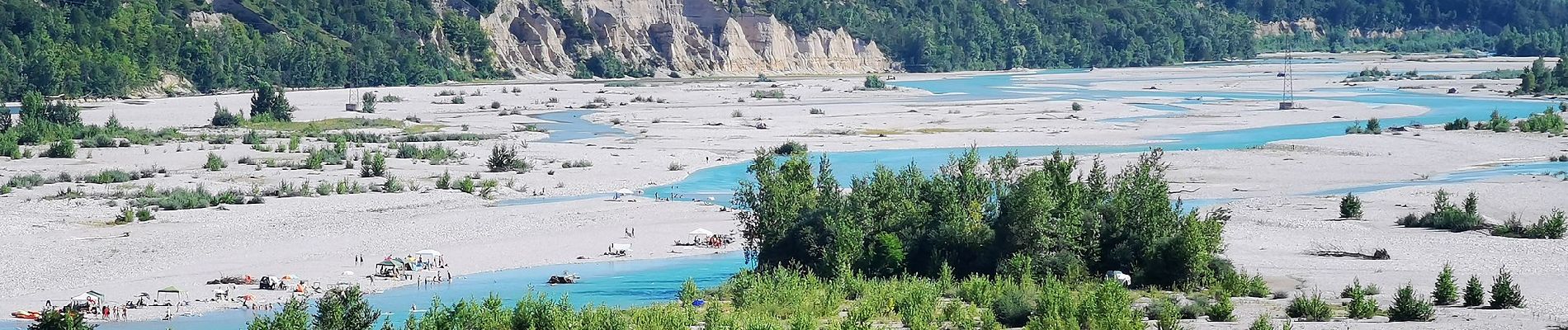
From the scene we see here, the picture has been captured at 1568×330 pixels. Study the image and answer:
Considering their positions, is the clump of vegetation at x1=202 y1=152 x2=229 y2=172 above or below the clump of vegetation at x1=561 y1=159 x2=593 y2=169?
above

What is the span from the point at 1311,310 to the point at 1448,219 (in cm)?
1159

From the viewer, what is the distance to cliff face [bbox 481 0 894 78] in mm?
117875

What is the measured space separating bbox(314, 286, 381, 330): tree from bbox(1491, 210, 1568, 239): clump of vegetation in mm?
19943

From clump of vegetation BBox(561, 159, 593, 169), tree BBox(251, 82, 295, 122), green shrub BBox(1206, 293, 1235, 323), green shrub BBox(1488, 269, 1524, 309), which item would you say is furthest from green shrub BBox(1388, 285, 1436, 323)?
tree BBox(251, 82, 295, 122)

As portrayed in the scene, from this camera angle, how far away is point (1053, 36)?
171250mm

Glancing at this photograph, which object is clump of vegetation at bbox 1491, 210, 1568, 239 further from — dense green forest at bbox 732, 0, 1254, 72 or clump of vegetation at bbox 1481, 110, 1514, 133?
dense green forest at bbox 732, 0, 1254, 72

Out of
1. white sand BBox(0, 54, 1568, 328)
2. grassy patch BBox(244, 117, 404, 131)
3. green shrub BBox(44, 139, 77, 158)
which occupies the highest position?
green shrub BBox(44, 139, 77, 158)

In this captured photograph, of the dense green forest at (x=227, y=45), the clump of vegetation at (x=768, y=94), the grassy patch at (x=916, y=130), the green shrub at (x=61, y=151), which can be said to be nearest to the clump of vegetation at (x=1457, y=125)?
the grassy patch at (x=916, y=130)

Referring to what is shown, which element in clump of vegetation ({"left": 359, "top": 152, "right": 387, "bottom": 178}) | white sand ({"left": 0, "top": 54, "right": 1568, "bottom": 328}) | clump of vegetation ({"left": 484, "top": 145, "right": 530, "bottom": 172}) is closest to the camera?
white sand ({"left": 0, "top": 54, "right": 1568, "bottom": 328})

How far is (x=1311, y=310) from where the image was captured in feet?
67.8

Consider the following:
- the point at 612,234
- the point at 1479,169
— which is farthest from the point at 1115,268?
the point at 1479,169

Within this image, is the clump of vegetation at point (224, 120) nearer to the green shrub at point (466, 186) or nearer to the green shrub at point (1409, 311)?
the green shrub at point (466, 186)

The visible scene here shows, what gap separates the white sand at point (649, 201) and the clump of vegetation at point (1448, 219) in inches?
20.2

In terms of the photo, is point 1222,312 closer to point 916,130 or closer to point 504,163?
point 504,163
